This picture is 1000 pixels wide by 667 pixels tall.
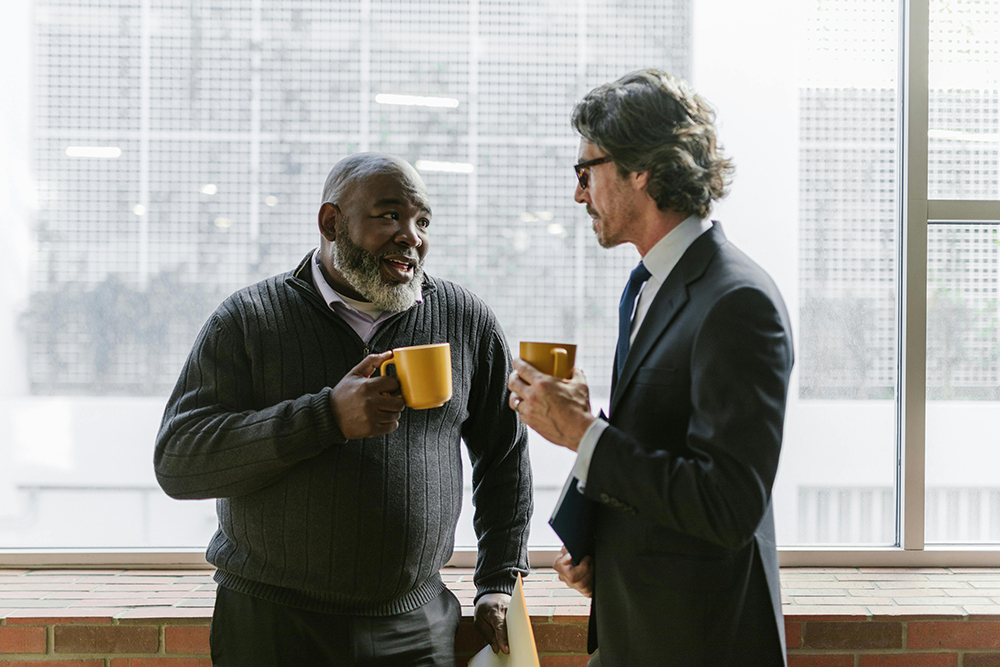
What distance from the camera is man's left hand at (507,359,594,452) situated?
1218 millimetres

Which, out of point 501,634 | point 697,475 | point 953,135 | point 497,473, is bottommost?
point 501,634

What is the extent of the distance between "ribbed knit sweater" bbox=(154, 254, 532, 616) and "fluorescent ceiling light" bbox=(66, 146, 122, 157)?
96cm

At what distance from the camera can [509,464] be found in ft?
5.95

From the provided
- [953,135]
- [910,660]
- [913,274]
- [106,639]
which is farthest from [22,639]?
[953,135]

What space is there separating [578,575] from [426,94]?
1.51m

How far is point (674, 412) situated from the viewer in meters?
1.22

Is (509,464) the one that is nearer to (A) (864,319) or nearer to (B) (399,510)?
(B) (399,510)

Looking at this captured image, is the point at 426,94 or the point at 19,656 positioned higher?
the point at 426,94

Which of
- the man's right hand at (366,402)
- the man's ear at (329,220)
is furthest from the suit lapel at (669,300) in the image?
the man's ear at (329,220)

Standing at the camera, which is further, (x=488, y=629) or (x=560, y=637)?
(x=560, y=637)

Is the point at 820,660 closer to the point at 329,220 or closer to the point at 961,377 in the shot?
the point at 961,377

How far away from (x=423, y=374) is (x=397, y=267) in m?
0.37

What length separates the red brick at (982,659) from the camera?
1.99 meters

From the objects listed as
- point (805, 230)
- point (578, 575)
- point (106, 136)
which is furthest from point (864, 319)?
point (106, 136)
